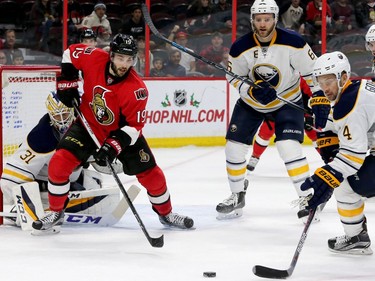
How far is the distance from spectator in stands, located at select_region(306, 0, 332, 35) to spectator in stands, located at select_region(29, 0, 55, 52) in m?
2.21

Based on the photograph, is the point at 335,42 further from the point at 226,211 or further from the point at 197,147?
the point at 226,211

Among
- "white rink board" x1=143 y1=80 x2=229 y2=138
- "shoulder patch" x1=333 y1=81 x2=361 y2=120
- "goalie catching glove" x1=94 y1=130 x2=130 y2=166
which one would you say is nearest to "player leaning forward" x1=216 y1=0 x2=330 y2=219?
"goalie catching glove" x1=94 y1=130 x2=130 y2=166

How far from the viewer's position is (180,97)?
7938 mm

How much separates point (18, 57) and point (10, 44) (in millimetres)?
120

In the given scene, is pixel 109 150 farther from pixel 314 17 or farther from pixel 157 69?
pixel 314 17

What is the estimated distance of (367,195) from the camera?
3812 millimetres

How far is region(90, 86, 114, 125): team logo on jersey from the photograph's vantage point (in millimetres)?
4363

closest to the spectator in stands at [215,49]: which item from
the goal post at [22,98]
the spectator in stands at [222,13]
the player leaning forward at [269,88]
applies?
the spectator in stands at [222,13]

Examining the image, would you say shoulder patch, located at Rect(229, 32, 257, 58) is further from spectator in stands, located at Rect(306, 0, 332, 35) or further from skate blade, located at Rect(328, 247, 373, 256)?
spectator in stands, located at Rect(306, 0, 332, 35)

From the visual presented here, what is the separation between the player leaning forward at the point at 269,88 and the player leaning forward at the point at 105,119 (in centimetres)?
59

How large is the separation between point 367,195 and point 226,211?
1.24 metres

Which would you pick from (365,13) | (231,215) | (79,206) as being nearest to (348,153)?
(231,215)

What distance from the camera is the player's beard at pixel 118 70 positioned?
14.1 ft

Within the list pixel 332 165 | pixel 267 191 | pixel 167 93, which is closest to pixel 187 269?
pixel 332 165
